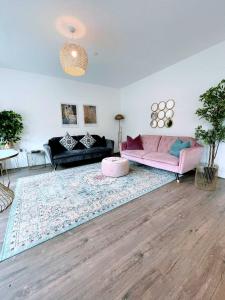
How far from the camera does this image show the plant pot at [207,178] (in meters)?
2.56

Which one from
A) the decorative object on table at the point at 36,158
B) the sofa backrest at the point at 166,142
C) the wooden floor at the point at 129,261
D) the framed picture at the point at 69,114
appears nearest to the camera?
the wooden floor at the point at 129,261

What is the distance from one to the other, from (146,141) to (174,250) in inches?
122

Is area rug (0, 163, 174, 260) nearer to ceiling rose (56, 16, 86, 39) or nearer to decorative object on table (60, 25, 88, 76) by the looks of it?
decorative object on table (60, 25, 88, 76)

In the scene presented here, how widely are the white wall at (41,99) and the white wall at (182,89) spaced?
1.54 meters

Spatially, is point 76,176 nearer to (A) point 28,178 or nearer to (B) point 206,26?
(A) point 28,178

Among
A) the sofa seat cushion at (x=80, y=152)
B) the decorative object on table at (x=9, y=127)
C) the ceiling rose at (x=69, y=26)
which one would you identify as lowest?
the sofa seat cushion at (x=80, y=152)

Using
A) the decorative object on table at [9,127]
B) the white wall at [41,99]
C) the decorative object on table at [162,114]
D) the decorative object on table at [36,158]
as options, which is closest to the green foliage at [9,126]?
the decorative object on table at [9,127]

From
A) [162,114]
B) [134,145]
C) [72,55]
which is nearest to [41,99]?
[72,55]

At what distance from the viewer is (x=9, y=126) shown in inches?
135

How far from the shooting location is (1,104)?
365 cm

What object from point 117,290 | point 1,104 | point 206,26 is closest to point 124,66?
point 206,26

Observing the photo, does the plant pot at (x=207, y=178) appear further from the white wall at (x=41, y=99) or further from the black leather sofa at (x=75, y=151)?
the white wall at (x=41, y=99)

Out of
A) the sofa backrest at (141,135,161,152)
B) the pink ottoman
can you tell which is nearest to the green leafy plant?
the sofa backrest at (141,135,161,152)

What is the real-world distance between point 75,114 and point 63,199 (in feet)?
10.5
